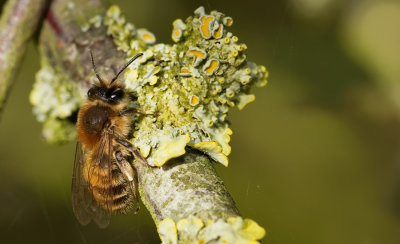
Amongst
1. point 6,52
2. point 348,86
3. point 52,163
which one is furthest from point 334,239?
point 6,52

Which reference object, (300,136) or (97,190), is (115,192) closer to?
(97,190)

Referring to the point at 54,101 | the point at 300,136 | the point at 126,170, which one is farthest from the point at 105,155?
the point at 300,136

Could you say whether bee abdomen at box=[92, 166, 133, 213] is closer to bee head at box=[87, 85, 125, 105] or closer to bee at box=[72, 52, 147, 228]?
bee at box=[72, 52, 147, 228]

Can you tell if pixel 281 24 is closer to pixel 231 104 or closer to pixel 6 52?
pixel 231 104

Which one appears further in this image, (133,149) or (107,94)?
(107,94)

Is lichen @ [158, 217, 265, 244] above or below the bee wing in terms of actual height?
above

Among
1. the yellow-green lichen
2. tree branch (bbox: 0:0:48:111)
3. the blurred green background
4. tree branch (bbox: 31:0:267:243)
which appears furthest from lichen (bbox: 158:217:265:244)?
tree branch (bbox: 0:0:48:111)

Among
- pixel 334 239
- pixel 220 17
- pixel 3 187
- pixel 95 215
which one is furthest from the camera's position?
pixel 3 187
